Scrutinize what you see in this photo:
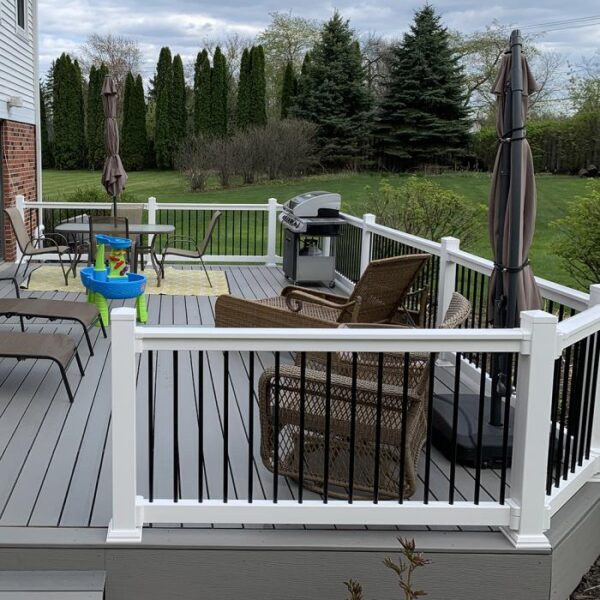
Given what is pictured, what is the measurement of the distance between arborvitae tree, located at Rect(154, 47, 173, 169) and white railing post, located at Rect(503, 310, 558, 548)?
84.9ft

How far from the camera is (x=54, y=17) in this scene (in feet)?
104

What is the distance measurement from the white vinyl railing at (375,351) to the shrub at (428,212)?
7684mm

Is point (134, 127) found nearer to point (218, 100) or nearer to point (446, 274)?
point (218, 100)

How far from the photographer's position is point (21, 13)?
35.4 ft

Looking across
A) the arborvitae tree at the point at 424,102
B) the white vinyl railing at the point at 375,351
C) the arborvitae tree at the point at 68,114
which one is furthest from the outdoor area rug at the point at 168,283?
the arborvitae tree at the point at 68,114

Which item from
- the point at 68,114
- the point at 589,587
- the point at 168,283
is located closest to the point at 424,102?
the point at 68,114

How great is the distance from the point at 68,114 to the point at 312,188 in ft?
34.3

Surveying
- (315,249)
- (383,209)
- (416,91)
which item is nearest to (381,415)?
(315,249)

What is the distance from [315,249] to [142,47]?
2866cm

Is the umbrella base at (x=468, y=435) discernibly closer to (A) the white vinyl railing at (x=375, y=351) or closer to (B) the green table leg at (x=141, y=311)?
(A) the white vinyl railing at (x=375, y=351)

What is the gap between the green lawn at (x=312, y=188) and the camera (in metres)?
20.5

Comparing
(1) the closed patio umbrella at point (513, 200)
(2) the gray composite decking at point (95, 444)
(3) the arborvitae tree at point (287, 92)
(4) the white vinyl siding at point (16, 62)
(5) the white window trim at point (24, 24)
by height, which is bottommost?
(2) the gray composite decking at point (95, 444)

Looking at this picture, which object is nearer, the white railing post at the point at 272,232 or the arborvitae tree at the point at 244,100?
the white railing post at the point at 272,232

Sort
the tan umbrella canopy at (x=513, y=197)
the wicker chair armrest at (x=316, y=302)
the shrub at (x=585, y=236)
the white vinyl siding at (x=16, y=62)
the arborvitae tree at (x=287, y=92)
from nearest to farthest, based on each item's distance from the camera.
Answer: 1. the tan umbrella canopy at (x=513, y=197)
2. the wicker chair armrest at (x=316, y=302)
3. the shrub at (x=585, y=236)
4. the white vinyl siding at (x=16, y=62)
5. the arborvitae tree at (x=287, y=92)
